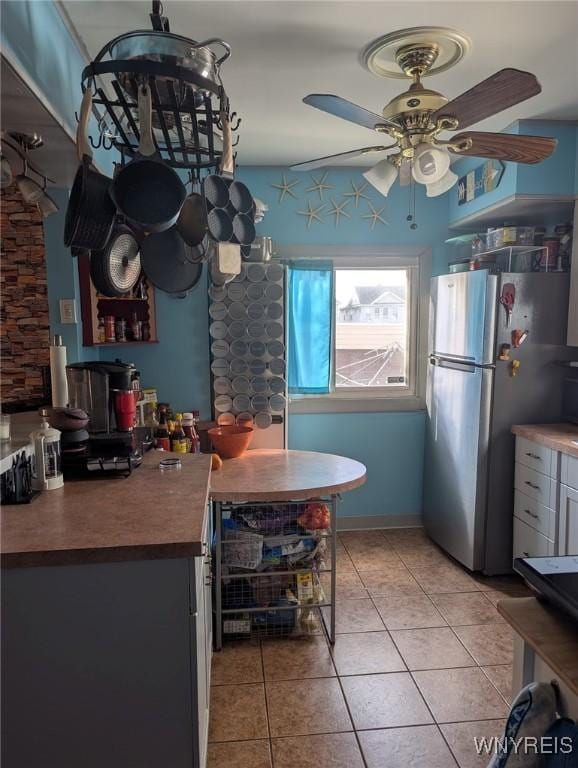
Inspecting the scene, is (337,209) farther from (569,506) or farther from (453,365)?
(569,506)

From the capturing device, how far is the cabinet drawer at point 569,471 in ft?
8.35

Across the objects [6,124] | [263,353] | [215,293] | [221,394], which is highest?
[6,124]

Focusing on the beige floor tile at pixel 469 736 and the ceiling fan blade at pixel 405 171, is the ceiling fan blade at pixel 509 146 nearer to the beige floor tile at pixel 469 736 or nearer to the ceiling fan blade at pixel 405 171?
the ceiling fan blade at pixel 405 171

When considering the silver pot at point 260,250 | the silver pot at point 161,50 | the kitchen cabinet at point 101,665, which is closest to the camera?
the kitchen cabinet at point 101,665

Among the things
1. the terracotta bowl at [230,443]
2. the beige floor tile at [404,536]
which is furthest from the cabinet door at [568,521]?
the terracotta bowl at [230,443]

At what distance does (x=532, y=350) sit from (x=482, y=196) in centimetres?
98

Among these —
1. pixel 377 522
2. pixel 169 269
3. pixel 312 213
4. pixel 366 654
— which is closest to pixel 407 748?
pixel 366 654

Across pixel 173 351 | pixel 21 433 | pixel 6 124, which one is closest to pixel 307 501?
pixel 21 433

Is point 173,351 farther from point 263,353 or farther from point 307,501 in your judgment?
point 307,501

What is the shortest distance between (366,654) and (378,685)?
21 cm

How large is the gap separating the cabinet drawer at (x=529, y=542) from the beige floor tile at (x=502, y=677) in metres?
0.63

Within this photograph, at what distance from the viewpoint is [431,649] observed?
248cm

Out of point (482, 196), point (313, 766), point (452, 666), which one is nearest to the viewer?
point (313, 766)

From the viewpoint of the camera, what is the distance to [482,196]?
3223 mm
